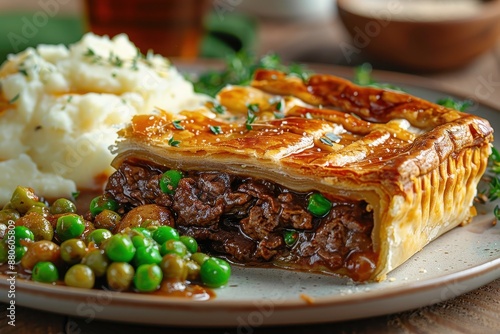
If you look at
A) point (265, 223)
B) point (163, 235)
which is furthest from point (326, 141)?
point (163, 235)

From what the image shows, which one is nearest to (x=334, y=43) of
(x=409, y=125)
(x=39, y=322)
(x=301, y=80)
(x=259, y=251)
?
(x=301, y=80)

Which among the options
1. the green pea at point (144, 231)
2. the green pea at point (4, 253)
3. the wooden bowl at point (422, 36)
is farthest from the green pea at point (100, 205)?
the wooden bowl at point (422, 36)

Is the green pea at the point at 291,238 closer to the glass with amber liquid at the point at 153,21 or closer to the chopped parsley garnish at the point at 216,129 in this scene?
the chopped parsley garnish at the point at 216,129

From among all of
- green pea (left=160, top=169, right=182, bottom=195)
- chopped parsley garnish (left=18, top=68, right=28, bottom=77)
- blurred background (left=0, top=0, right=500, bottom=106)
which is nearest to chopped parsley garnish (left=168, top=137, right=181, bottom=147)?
green pea (left=160, top=169, right=182, bottom=195)

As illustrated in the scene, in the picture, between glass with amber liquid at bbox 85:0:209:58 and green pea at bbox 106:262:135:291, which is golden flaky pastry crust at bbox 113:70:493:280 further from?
glass with amber liquid at bbox 85:0:209:58

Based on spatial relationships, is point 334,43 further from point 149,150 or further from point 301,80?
point 149,150

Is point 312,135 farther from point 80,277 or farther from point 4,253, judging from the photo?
point 4,253
